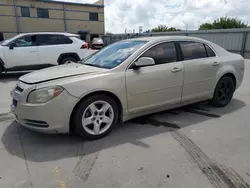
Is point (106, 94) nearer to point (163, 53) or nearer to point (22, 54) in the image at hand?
point (163, 53)

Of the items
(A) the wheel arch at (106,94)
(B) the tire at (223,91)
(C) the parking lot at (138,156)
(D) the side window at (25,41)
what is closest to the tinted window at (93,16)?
(D) the side window at (25,41)

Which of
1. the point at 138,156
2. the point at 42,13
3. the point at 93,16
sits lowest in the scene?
the point at 138,156

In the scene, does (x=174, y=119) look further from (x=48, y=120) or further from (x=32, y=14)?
(x=32, y=14)

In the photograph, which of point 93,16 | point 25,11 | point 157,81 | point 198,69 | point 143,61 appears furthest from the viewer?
point 93,16

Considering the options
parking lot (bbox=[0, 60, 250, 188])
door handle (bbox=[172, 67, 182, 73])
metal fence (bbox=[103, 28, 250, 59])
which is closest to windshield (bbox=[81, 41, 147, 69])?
door handle (bbox=[172, 67, 182, 73])

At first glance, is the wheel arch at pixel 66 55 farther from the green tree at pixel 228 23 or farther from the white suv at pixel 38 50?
the green tree at pixel 228 23

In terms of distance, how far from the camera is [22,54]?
7645mm

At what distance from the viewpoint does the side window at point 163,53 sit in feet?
11.5

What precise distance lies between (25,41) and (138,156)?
274 inches

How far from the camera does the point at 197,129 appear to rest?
3512 millimetres

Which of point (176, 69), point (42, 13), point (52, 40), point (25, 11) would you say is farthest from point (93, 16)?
point (176, 69)

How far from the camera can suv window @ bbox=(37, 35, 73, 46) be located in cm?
800

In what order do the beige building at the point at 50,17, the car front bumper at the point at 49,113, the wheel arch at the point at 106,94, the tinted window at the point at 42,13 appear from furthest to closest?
1. the tinted window at the point at 42,13
2. the beige building at the point at 50,17
3. the wheel arch at the point at 106,94
4. the car front bumper at the point at 49,113

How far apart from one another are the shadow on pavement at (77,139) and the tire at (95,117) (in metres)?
0.14
